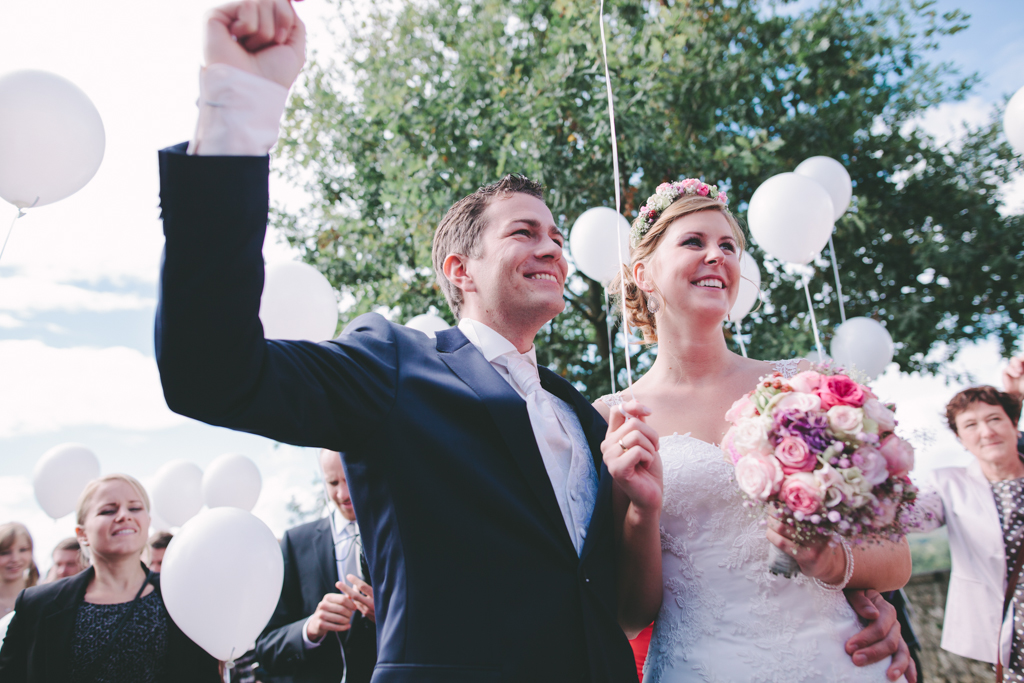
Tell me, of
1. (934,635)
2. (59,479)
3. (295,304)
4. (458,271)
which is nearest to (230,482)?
(59,479)

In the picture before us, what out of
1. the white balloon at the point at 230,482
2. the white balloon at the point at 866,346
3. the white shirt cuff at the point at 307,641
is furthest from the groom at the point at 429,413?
the white balloon at the point at 230,482

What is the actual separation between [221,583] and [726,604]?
248 cm

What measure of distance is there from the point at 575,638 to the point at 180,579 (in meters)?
2.51

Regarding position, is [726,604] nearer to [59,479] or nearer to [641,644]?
[641,644]

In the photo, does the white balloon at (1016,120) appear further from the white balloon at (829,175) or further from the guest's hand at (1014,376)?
the guest's hand at (1014,376)

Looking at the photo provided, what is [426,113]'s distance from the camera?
7562 millimetres

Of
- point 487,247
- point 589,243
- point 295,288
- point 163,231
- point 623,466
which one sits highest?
point 589,243

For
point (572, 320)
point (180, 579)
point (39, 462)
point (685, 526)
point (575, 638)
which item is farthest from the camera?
point (572, 320)

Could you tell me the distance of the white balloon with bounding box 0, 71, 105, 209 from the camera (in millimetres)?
3227

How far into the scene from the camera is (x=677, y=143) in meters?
7.56

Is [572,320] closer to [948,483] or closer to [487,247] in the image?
[948,483]

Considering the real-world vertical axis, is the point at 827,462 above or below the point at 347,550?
above

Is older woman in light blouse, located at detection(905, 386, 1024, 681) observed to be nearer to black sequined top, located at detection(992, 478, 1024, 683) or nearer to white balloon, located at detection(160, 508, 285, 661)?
black sequined top, located at detection(992, 478, 1024, 683)

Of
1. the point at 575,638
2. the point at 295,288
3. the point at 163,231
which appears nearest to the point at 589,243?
the point at 295,288
